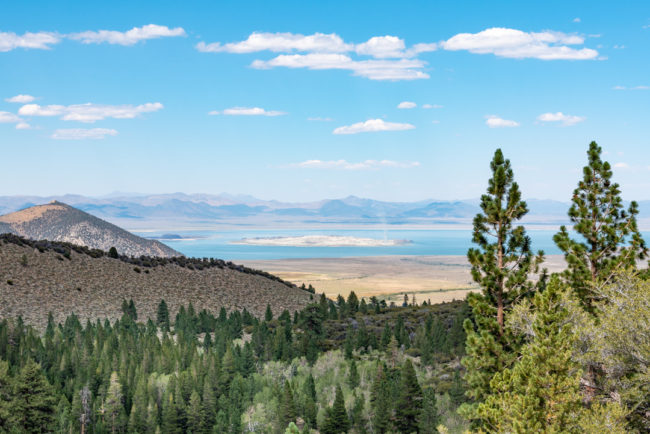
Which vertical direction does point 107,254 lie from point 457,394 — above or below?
above

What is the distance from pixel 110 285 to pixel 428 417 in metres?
72.8

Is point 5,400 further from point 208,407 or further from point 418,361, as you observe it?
point 418,361

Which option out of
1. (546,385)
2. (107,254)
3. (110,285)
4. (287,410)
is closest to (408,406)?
(287,410)

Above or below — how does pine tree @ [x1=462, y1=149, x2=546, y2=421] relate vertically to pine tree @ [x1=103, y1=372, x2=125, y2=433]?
above

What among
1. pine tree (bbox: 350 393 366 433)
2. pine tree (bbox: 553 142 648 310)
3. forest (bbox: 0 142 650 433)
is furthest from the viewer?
pine tree (bbox: 350 393 366 433)

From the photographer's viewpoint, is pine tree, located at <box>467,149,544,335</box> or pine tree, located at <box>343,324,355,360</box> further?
pine tree, located at <box>343,324,355,360</box>

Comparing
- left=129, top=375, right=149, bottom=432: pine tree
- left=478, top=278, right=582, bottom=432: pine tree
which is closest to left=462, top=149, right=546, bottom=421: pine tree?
left=478, top=278, right=582, bottom=432: pine tree

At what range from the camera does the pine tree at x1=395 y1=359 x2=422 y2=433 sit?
51909mm

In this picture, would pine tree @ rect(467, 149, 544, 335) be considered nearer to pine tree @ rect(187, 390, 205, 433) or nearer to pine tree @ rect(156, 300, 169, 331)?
pine tree @ rect(187, 390, 205, 433)

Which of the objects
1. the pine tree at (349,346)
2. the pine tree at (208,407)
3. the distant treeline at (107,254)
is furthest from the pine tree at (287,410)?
the distant treeline at (107,254)

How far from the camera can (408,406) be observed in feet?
171

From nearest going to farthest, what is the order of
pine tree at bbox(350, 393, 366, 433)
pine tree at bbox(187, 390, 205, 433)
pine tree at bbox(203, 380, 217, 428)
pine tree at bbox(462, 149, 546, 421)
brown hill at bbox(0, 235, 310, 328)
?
1. pine tree at bbox(462, 149, 546, 421)
2. pine tree at bbox(350, 393, 366, 433)
3. pine tree at bbox(187, 390, 205, 433)
4. pine tree at bbox(203, 380, 217, 428)
5. brown hill at bbox(0, 235, 310, 328)

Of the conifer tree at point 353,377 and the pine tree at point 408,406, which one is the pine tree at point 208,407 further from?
the pine tree at point 408,406

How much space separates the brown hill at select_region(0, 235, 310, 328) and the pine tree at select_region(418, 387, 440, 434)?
56976 mm
